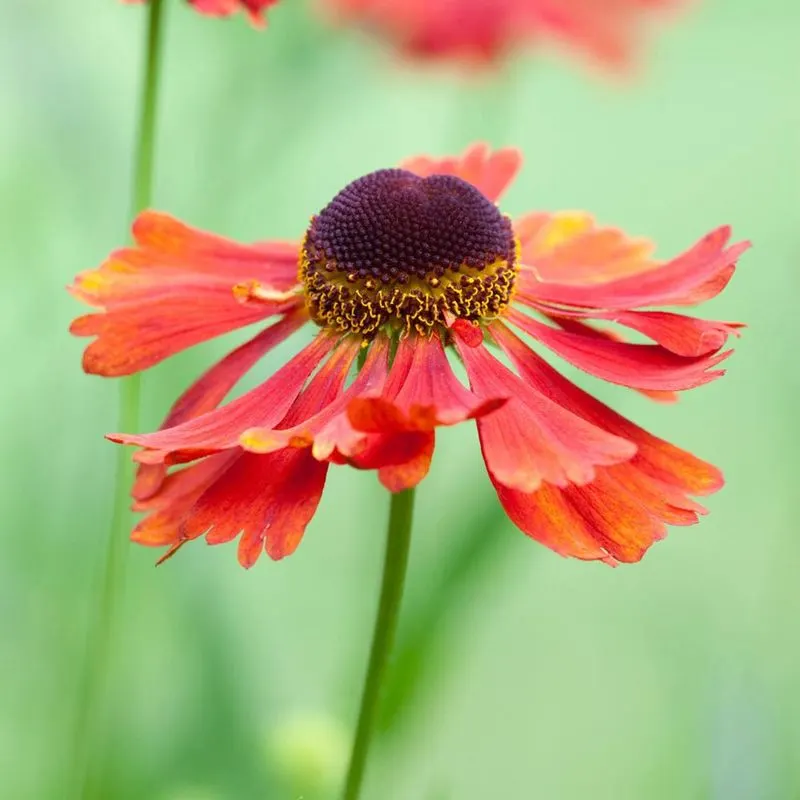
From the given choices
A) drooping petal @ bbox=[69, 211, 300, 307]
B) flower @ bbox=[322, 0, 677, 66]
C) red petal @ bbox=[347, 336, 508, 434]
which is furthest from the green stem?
flower @ bbox=[322, 0, 677, 66]

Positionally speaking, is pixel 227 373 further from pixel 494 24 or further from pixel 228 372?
pixel 494 24

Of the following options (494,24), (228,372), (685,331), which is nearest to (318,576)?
(494,24)

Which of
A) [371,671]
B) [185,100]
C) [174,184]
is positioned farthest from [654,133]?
[371,671]

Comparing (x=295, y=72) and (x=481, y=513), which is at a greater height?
(x=295, y=72)

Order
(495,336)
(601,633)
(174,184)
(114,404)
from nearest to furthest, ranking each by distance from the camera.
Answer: (495,336) → (114,404) → (174,184) → (601,633)

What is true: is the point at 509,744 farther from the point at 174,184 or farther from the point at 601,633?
the point at 174,184

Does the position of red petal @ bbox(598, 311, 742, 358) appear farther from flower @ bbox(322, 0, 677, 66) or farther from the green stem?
flower @ bbox(322, 0, 677, 66)
